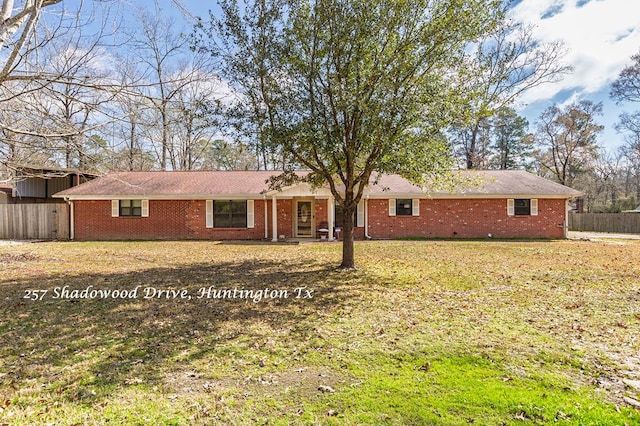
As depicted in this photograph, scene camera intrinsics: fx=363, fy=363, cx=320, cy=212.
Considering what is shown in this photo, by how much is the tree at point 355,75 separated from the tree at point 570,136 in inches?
1225

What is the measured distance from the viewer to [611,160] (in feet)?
140

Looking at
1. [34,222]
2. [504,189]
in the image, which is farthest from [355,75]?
[34,222]

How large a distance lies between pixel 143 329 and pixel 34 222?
17.8m

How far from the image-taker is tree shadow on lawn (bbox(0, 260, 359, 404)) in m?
3.60

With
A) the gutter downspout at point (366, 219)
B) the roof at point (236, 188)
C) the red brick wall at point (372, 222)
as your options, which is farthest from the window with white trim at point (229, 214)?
the gutter downspout at point (366, 219)

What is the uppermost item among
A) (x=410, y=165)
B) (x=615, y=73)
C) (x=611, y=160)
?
(x=615, y=73)

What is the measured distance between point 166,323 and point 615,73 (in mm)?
30708

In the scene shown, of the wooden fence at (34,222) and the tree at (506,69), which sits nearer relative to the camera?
the tree at (506,69)

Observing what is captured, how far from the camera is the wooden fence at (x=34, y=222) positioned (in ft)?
59.6

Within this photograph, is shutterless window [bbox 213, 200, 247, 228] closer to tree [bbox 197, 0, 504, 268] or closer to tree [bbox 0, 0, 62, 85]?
tree [bbox 197, 0, 504, 268]

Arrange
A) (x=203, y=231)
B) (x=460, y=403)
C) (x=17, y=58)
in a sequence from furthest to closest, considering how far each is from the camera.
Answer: (x=203, y=231) < (x=17, y=58) < (x=460, y=403)

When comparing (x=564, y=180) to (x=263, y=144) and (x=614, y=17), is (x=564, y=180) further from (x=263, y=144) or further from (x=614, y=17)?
(x=263, y=144)

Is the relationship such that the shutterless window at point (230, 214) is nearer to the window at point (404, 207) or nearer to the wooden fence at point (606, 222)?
the window at point (404, 207)

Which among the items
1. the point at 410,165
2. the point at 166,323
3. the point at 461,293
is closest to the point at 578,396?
the point at 461,293
